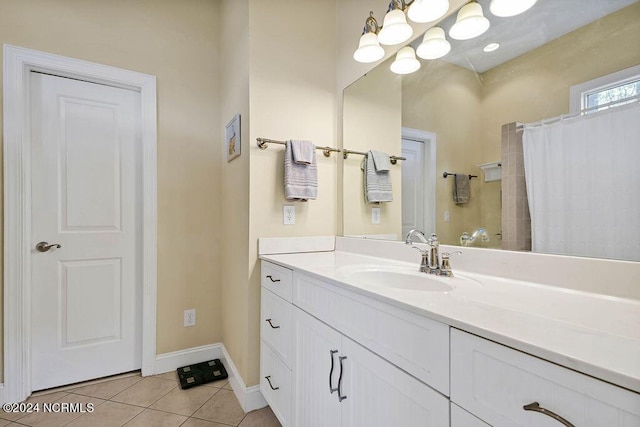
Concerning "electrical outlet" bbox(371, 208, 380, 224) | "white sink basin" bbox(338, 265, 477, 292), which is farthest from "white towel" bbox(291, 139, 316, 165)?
"white sink basin" bbox(338, 265, 477, 292)

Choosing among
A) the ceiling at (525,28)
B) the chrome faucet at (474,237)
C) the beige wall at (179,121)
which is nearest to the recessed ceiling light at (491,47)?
the ceiling at (525,28)

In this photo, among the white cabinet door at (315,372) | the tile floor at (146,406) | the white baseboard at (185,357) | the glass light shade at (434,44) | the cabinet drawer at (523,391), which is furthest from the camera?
the white baseboard at (185,357)

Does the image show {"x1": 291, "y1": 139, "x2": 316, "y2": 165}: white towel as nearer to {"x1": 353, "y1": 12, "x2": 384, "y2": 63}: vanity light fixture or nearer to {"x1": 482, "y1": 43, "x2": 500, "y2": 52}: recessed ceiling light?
{"x1": 353, "y1": 12, "x2": 384, "y2": 63}: vanity light fixture

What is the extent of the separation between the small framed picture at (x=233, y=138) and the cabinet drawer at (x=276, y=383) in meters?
1.14

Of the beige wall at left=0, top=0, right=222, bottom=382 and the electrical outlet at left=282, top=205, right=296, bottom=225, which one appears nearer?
the electrical outlet at left=282, top=205, right=296, bottom=225

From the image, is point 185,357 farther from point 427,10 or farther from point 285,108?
point 427,10

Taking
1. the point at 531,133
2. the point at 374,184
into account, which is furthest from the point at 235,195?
the point at 531,133

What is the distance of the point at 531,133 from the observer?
1010 millimetres

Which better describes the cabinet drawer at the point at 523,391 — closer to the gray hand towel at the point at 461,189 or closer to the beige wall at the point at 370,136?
the gray hand towel at the point at 461,189

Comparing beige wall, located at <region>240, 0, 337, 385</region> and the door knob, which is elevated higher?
beige wall, located at <region>240, 0, 337, 385</region>

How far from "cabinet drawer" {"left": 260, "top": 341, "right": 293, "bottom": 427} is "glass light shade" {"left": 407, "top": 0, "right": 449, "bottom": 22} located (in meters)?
1.61

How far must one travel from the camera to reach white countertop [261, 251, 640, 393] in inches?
17.3

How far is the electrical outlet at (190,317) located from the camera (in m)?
2.14

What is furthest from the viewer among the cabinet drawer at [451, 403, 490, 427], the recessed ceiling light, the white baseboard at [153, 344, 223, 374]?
the white baseboard at [153, 344, 223, 374]
